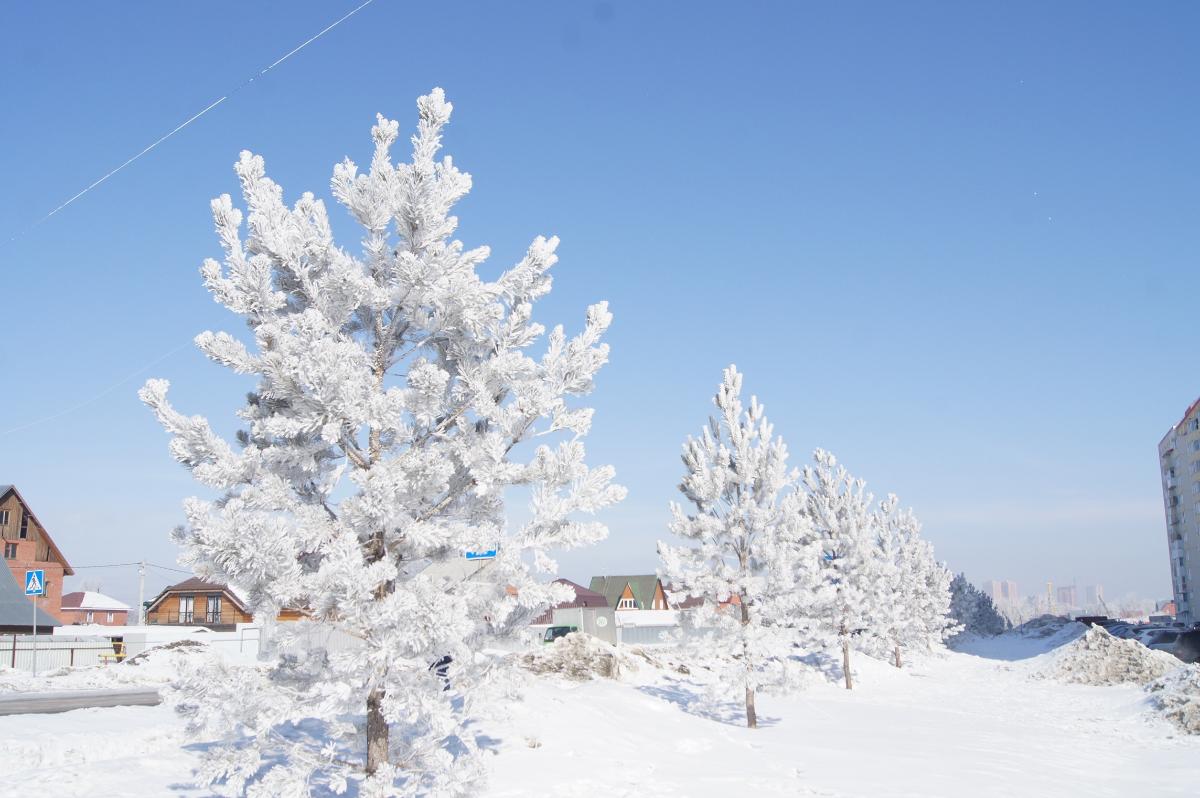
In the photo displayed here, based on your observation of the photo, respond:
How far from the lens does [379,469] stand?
8.08 meters

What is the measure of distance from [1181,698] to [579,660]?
61.6 feet

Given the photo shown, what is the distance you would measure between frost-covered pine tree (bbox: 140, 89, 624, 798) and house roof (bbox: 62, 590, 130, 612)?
83.1 m

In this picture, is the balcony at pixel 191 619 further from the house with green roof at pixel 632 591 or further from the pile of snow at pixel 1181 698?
the pile of snow at pixel 1181 698

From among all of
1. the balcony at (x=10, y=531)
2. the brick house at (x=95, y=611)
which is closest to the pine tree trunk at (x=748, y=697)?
the balcony at (x=10, y=531)

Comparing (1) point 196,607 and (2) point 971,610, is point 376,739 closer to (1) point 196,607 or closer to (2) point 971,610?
(1) point 196,607

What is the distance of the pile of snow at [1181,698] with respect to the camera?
24.3 meters

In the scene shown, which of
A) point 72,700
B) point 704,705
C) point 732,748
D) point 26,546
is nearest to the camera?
point 732,748

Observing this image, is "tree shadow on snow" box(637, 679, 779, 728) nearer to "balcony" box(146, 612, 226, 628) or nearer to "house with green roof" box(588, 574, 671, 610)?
"balcony" box(146, 612, 226, 628)

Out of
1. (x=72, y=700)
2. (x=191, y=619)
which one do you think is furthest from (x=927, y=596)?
(x=72, y=700)

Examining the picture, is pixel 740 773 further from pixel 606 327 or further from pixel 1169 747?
pixel 1169 747

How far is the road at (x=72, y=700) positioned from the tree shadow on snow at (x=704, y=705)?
46.1 feet

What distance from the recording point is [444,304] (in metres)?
9.02

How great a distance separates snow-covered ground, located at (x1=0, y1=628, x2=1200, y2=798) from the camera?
11906 millimetres

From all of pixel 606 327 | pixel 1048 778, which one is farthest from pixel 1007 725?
pixel 606 327
